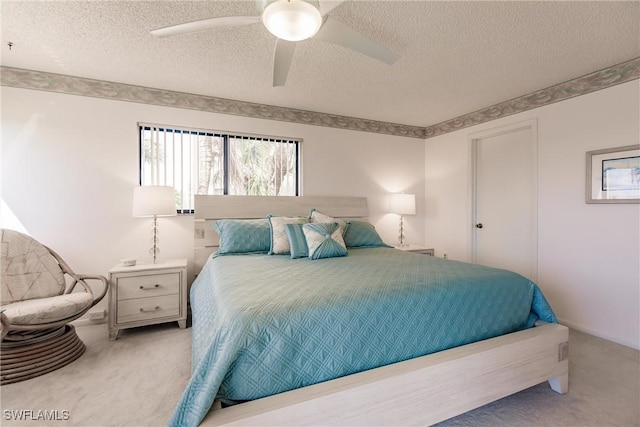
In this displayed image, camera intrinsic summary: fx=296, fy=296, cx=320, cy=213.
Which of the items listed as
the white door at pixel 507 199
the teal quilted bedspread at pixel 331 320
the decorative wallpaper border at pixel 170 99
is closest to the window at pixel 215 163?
the decorative wallpaper border at pixel 170 99

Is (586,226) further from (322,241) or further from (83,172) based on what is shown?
(83,172)

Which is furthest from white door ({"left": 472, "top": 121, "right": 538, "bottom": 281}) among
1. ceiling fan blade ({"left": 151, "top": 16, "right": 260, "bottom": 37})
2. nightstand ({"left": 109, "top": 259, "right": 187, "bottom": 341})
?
nightstand ({"left": 109, "top": 259, "right": 187, "bottom": 341})

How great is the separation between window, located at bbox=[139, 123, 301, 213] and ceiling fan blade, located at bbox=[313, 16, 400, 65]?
1.98 metres

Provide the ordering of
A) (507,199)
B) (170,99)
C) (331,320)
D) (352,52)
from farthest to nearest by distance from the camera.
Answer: (507,199) < (170,99) < (352,52) < (331,320)

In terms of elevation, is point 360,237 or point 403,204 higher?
point 403,204

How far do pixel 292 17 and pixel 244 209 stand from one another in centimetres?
222

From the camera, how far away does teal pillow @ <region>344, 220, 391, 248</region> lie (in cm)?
322

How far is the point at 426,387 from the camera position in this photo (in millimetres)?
1392

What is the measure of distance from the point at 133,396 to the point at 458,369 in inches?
73.2

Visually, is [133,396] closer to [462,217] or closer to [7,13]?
[7,13]

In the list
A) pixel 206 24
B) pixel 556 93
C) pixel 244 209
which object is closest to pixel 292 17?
pixel 206 24

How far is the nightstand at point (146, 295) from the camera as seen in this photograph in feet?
8.34

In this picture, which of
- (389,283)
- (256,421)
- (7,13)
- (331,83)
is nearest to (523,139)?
(331,83)

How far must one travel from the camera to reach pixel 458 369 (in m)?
1.46
